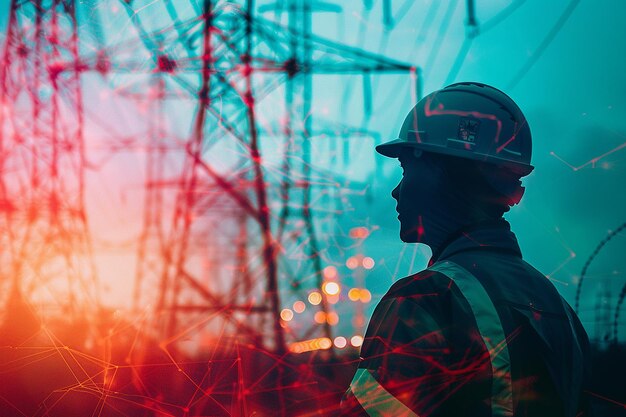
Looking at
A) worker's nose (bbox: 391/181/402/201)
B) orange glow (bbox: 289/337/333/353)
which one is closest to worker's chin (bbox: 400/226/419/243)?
worker's nose (bbox: 391/181/402/201)

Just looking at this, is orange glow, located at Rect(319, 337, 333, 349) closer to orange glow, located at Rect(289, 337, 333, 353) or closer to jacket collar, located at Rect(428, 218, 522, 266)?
orange glow, located at Rect(289, 337, 333, 353)

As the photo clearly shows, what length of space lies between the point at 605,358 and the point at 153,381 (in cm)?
572

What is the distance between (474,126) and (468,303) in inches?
32.7

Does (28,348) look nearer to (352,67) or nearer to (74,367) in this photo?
(74,367)

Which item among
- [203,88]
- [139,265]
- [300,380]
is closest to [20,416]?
[300,380]

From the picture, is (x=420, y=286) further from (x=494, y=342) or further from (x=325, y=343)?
(x=325, y=343)

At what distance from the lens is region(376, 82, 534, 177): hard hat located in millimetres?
1919

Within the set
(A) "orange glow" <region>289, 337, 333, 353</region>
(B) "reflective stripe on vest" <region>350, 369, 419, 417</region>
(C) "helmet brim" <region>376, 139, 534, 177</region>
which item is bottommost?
(A) "orange glow" <region>289, 337, 333, 353</region>

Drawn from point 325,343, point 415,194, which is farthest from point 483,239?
point 325,343

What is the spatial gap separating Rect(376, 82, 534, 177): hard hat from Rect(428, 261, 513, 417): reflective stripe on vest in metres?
0.63

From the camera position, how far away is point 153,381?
145 inches

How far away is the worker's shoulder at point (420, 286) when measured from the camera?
1.33 metres

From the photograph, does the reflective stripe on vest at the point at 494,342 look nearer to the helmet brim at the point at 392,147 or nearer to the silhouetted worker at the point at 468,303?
the silhouetted worker at the point at 468,303

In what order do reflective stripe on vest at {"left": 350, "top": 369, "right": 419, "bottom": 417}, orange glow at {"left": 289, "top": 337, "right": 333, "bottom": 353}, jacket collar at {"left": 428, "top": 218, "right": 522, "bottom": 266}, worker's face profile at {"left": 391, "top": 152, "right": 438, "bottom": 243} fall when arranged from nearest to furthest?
1. reflective stripe on vest at {"left": 350, "top": 369, "right": 419, "bottom": 417}
2. jacket collar at {"left": 428, "top": 218, "right": 522, "bottom": 266}
3. worker's face profile at {"left": 391, "top": 152, "right": 438, "bottom": 243}
4. orange glow at {"left": 289, "top": 337, "right": 333, "bottom": 353}
